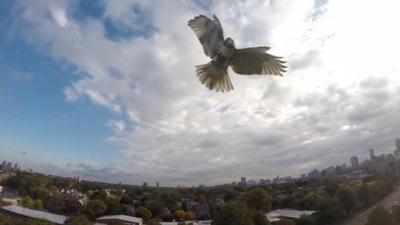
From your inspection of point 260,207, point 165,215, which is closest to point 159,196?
point 165,215

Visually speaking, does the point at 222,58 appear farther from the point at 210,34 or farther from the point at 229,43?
the point at 210,34

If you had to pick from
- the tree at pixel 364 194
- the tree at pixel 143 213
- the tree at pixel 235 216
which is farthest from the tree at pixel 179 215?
the tree at pixel 364 194

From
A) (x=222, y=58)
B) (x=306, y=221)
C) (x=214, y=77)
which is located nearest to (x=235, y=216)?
(x=306, y=221)

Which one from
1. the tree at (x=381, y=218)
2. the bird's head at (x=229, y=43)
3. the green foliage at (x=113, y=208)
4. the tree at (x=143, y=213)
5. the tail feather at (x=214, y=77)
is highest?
the bird's head at (x=229, y=43)

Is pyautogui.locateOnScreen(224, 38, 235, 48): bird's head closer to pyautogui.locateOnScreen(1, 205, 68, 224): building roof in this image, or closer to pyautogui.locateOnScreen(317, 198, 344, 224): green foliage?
pyautogui.locateOnScreen(1, 205, 68, 224): building roof

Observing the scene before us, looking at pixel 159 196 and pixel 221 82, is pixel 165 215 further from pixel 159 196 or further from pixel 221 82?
pixel 221 82

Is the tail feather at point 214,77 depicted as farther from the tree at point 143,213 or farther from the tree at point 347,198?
the tree at point 347,198
